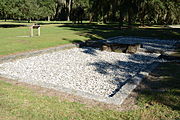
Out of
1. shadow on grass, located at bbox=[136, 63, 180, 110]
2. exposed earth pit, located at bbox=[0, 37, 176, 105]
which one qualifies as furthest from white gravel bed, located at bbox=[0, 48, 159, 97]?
shadow on grass, located at bbox=[136, 63, 180, 110]

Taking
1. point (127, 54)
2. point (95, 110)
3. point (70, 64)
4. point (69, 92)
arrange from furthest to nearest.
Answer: point (127, 54) < point (70, 64) < point (69, 92) < point (95, 110)

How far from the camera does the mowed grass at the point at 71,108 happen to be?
3.73 metres

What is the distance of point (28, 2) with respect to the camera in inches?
1364

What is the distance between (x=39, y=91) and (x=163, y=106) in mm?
3164

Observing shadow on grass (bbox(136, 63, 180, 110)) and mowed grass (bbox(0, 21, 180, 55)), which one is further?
mowed grass (bbox(0, 21, 180, 55))

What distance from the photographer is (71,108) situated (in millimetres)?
4086

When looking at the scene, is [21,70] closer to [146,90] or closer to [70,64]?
[70,64]

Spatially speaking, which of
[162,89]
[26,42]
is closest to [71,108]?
[162,89]

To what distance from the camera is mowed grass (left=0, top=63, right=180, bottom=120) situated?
3729 millimetres

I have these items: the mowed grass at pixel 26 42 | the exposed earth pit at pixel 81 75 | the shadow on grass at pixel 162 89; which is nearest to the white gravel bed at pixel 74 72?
the exposed earth pit at pixel 81 75

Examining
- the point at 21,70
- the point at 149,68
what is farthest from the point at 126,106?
the point at 21,70

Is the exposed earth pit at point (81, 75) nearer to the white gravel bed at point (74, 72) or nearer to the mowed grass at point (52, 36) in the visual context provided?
the white gravel bed at point (74, 72)

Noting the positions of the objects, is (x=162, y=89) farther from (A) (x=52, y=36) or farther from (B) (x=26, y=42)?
(A) (x=52, y=36)

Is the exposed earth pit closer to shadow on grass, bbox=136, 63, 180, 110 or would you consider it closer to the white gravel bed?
the white gravel bed
